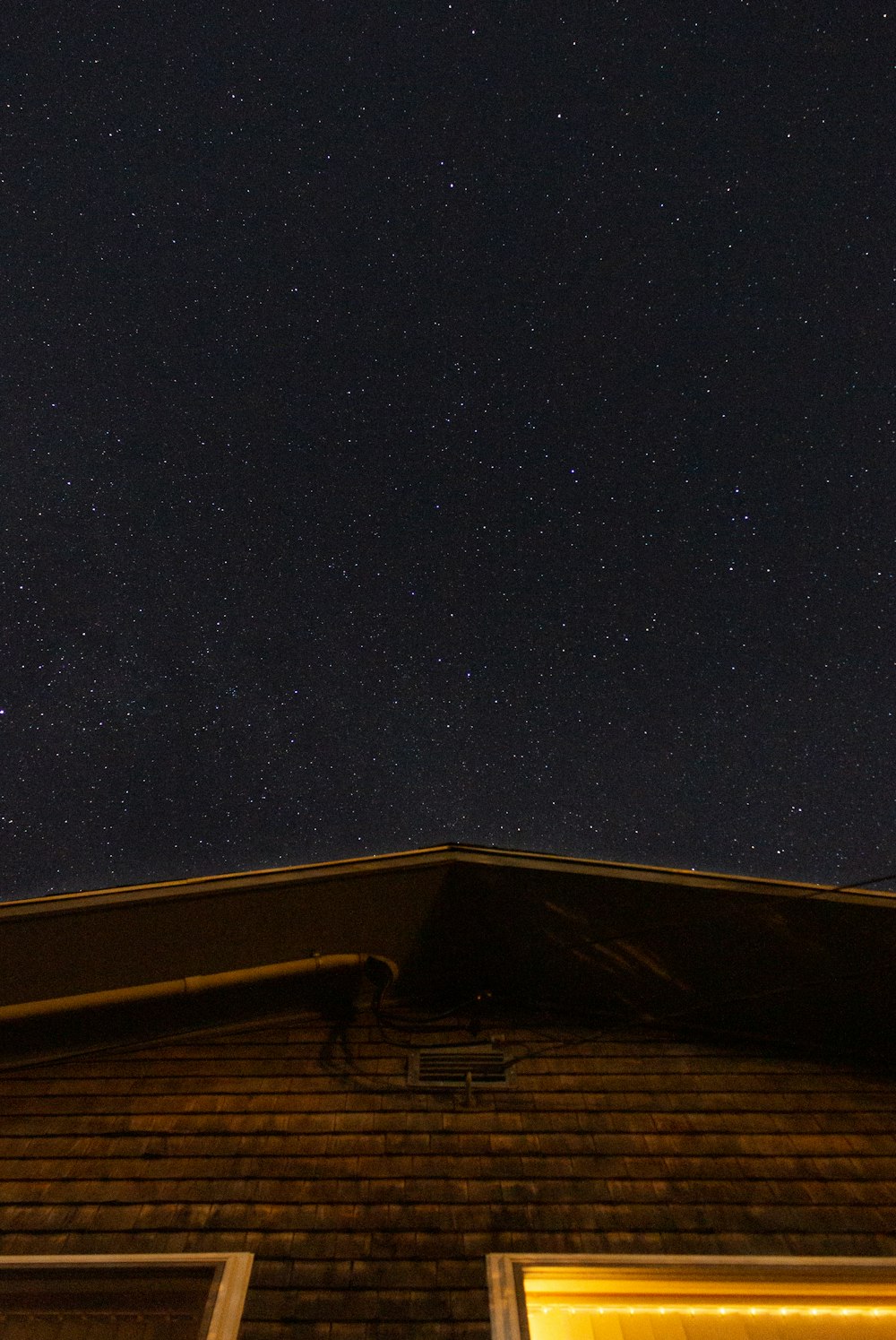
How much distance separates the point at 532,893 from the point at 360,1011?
1.45m

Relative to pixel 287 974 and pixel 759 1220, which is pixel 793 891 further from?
pixel 287 974

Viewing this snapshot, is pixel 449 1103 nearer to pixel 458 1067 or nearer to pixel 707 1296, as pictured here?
pixel 458 1067

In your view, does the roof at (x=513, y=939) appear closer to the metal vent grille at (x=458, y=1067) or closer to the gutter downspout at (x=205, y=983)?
the gutter downspout at (x=205, y=983)

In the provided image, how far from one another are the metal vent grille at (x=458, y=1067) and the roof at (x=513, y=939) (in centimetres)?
51

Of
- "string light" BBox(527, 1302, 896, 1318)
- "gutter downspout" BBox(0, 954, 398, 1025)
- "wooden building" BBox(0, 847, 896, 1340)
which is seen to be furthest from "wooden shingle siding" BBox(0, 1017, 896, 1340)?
"gutter downspout" BBox(0, 954, 398, 1025)

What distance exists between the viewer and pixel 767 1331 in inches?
155

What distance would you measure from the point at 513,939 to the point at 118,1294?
287 centimetres

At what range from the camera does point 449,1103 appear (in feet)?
15.7

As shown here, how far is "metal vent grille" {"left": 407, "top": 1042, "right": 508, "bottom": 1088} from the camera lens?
16.2 feet

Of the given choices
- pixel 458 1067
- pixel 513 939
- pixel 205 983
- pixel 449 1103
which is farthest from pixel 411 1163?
pixel 205 983

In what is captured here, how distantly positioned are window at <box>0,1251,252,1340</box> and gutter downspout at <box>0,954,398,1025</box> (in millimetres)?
1298

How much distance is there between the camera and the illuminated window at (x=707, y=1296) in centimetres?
394

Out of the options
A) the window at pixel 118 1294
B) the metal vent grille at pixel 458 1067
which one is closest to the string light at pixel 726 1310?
the metal vent grille at pixel 458 1067

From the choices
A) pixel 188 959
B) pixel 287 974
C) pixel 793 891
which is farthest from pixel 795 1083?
pixel 188 959
